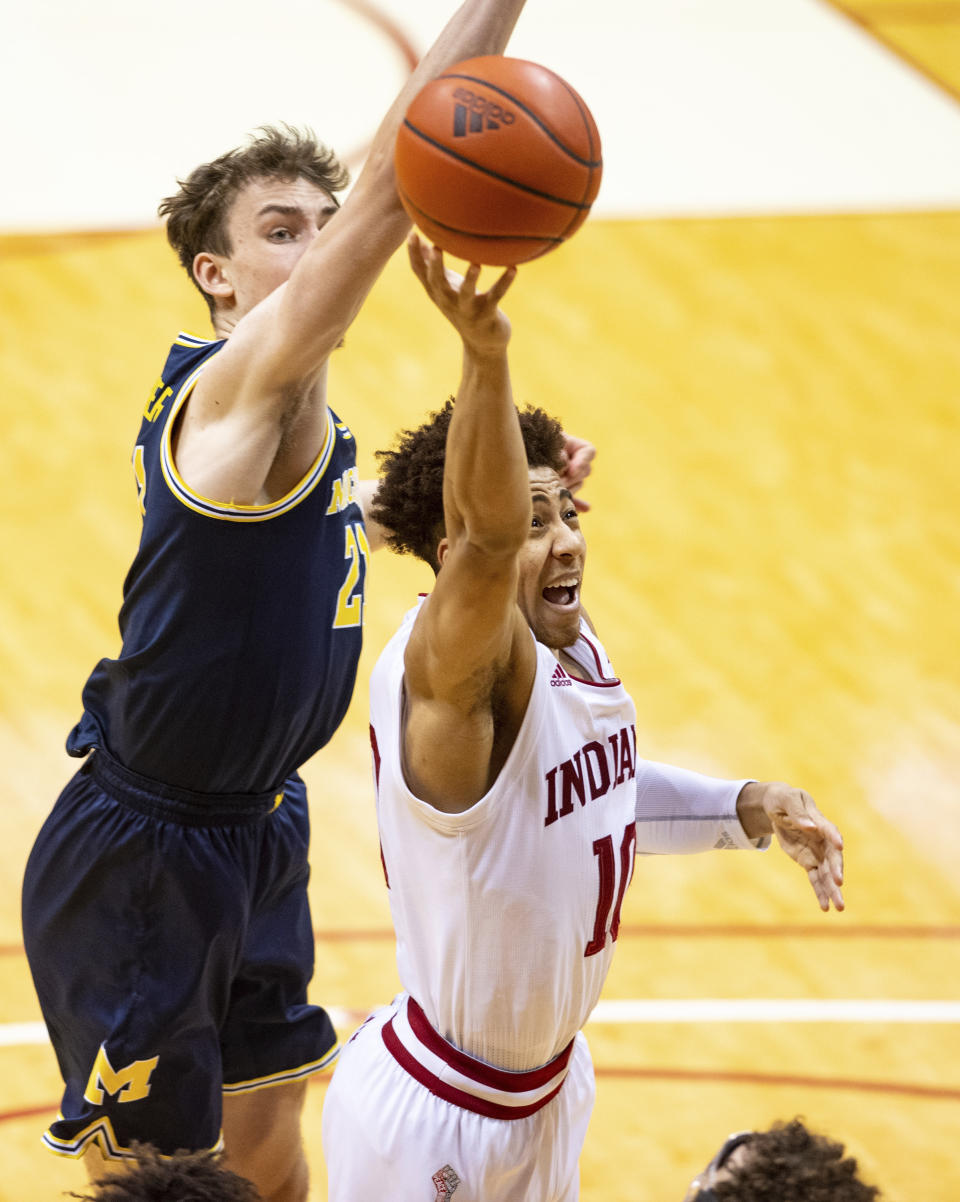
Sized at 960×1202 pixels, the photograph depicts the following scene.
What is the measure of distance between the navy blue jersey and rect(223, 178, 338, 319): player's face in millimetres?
225

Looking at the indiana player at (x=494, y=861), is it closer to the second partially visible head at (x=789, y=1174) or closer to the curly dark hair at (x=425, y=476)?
the curly dark hair at (x=425, y=476)

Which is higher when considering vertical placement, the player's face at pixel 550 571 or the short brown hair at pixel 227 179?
the short brown hair at pixel 227 179

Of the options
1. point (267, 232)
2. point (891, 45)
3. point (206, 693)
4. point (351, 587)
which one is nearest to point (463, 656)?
point (206, 693)

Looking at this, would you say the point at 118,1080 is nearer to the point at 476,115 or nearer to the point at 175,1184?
the point at 175,1184

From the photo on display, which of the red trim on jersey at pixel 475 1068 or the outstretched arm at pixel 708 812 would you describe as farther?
the outstretched arm at pixel 708 812

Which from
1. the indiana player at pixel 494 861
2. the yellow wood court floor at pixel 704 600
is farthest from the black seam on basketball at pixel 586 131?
the yellow wood court floor at pixel 704 600

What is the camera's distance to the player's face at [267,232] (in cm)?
410

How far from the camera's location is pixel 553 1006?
3.26 m

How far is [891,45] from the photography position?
12938mm

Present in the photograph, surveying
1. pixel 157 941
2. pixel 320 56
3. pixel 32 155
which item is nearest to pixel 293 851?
pixel 157 941

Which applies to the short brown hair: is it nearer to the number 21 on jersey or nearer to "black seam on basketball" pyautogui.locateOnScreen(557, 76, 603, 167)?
the number 21 on jersey

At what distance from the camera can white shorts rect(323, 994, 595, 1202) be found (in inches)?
128

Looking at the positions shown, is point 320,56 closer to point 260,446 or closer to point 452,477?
point 260,446

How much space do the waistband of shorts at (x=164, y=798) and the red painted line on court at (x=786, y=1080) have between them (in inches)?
95.3
